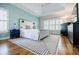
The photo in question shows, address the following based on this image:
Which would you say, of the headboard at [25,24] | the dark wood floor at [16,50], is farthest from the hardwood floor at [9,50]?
the headboard at [25,24]

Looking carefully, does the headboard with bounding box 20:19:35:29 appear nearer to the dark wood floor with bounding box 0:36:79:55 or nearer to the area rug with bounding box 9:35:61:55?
the area rug with bounding box 9:35:61:55

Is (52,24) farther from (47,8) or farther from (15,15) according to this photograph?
(15,15)

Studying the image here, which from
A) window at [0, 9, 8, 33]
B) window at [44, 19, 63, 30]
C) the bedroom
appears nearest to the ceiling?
the bedroom

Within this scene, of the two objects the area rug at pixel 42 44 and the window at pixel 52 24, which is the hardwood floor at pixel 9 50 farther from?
the window at pixel 52 24

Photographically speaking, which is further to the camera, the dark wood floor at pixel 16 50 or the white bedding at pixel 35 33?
the white bedding at pixel 35 33

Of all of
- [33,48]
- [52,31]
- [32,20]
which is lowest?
[33,48]

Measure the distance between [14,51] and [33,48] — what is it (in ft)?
1.28

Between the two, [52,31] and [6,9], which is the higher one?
[6,9]

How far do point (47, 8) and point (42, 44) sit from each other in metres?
0.78

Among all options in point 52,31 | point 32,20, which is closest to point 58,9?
point 52,31

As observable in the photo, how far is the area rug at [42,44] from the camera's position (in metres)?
1.66

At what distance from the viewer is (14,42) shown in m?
1.77

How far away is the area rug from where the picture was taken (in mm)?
1664
